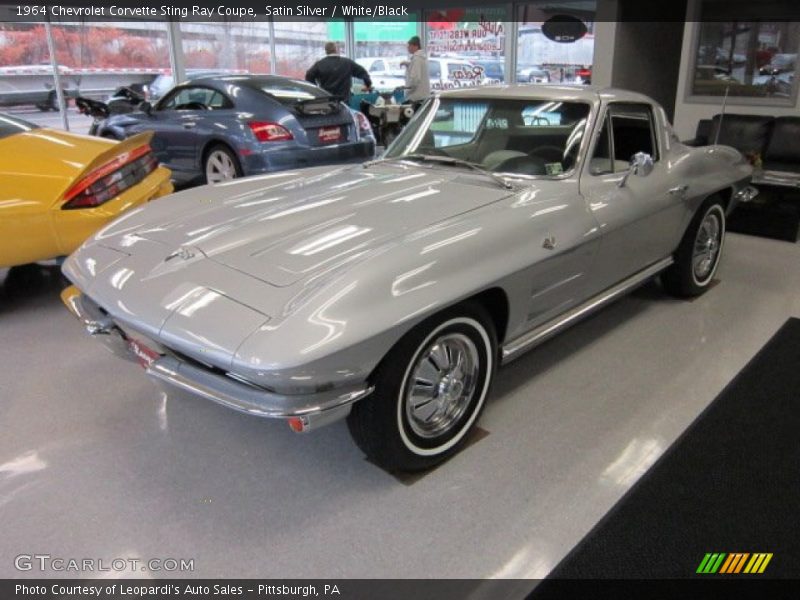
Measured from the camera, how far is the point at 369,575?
6.12 ft

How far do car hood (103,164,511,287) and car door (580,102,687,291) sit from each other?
1.76ft

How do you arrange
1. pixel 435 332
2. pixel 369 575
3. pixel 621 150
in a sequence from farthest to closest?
pixel 621 150 < pixel 435 332 < pixel 369 575

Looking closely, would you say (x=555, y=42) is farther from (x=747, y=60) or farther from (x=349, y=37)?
(x=349, y=37)

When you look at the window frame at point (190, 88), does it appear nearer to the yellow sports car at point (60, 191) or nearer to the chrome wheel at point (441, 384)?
the yellow sports car at point (60, 191)

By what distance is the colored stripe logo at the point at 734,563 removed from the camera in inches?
73.3

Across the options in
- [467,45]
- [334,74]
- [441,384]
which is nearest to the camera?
[441,384]

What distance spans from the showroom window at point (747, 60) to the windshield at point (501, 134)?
5.16 meters

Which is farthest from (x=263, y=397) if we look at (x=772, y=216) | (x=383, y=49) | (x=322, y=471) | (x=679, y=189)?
(x=383, y=49)

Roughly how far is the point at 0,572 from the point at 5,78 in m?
12.3

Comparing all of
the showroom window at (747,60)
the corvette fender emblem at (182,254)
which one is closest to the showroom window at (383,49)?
the showroom window at (747,60)

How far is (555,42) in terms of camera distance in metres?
11.6

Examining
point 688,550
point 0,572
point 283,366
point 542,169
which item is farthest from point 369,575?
point 542,169

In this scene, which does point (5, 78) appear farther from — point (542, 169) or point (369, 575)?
point (369, 575)

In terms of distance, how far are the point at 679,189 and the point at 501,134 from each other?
1067 mm
